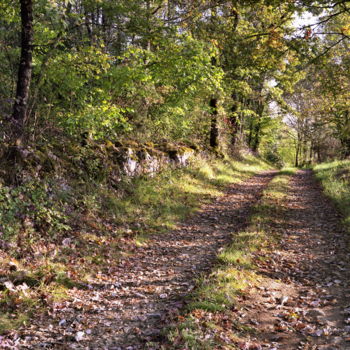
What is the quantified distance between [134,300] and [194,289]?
1004 millimetres

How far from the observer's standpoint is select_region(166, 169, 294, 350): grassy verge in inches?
161

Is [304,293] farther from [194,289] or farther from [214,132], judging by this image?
[214,132]

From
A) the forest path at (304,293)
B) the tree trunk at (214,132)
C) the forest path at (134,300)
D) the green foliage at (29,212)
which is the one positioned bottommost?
the forest path at (134,300)

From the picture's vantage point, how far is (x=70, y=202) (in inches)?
314

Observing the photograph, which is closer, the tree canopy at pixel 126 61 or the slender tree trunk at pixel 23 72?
the slender tree trunk at pixel 23 72

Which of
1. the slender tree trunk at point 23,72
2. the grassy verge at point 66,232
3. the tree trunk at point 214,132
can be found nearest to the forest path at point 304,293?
the grassy verge at point 66,232

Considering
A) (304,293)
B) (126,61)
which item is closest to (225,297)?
(304,293)

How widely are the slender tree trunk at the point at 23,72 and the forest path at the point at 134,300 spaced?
3.71m

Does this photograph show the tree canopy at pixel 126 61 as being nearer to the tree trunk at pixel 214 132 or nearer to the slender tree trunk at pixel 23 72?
the slender tree trunk at pixel 23 72

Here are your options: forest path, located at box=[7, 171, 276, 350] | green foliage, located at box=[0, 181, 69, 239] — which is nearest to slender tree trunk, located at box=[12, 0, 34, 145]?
green foliage, located at box=[0, 181, 69, 239]

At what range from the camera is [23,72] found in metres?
7.21

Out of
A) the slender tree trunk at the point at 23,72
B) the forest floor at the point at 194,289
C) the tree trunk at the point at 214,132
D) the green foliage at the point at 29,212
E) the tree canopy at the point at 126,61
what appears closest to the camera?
the forest floor at the point at 194,289

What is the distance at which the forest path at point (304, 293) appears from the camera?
443 cm

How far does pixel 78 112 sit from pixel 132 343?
6.23 m
